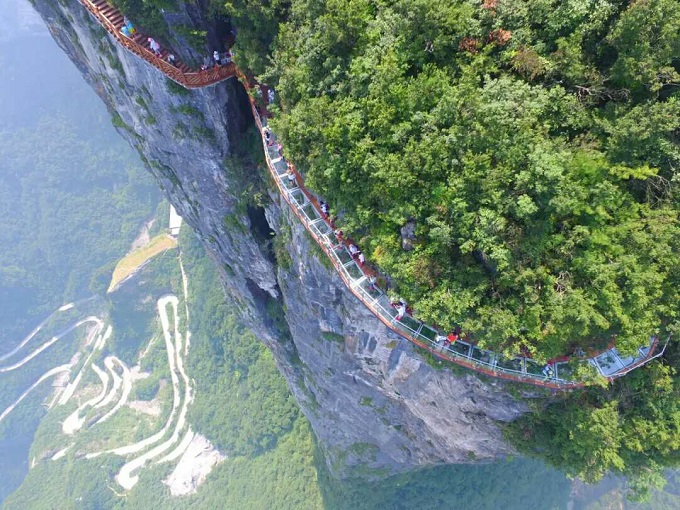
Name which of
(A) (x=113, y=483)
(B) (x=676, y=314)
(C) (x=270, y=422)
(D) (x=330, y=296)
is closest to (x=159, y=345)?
(A) (x=113, y=483)

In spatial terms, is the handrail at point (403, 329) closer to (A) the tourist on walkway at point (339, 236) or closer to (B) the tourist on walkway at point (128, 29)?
(A) the tourist on walkway at point (339, 236)

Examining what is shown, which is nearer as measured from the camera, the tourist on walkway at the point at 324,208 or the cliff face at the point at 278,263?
the tourist on walkway at the point at 324,208

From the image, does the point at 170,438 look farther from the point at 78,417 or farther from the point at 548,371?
the point at 548,371

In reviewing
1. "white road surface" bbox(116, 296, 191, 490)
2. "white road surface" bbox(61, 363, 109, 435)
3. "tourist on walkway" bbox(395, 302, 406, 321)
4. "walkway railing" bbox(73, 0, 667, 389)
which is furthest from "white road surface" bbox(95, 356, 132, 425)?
"tourist on walkway" bbox(395, 302, 406, 321)

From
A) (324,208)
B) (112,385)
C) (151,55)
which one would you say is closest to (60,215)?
(112,385)

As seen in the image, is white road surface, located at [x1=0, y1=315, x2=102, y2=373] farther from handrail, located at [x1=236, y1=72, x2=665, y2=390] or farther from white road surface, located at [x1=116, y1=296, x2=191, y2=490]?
handrail, located at [x1=236, y1=72, x2=665, y2=390]

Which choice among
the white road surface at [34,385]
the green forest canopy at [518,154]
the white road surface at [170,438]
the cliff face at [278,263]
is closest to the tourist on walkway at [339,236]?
the cliff face at [278,263]
